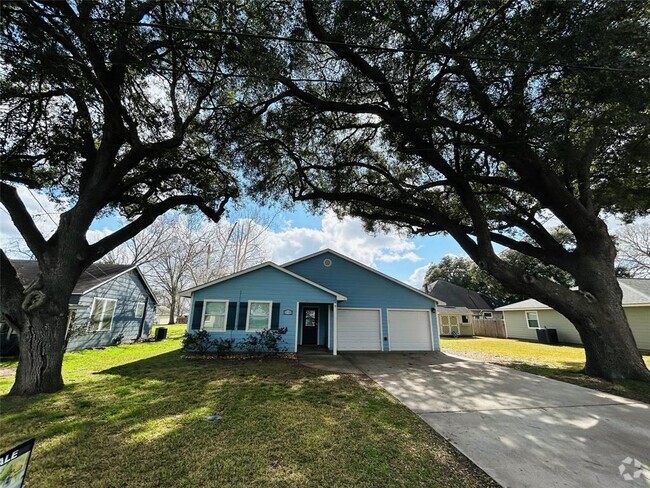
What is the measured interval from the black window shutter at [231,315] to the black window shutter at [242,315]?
0.65ft

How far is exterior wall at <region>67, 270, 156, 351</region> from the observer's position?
1149 centimetres

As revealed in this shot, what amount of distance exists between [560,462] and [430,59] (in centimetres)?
761

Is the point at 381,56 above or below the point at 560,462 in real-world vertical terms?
above

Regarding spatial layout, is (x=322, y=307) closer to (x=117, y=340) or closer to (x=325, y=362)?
(x=325, y=362)

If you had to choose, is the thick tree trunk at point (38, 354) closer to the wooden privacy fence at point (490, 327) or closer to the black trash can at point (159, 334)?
the black trash can at point (159, 334)

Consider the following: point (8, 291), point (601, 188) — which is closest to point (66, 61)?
point (8, 291)

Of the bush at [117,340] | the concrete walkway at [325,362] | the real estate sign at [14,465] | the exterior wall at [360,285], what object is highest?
the exterior wall at [360,285]

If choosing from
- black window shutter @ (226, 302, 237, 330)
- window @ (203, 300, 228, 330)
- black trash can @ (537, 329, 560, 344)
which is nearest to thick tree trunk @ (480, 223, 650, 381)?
black window shutter @ (226, 302, 237, 330)

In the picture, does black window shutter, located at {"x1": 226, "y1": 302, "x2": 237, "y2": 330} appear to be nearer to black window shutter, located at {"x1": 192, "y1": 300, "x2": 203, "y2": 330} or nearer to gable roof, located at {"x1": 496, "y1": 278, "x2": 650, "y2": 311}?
black window shutter, located at {"x1": 192, "y1": 300, "x2": 203, "y2": 330}

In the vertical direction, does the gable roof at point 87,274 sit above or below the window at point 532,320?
above

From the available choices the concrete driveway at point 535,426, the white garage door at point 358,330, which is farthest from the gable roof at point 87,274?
the concrete driveway at point 535,426

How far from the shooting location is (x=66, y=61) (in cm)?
506

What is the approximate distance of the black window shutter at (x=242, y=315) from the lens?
1084 cm

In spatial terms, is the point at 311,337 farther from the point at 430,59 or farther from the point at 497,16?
the point at 497,16
